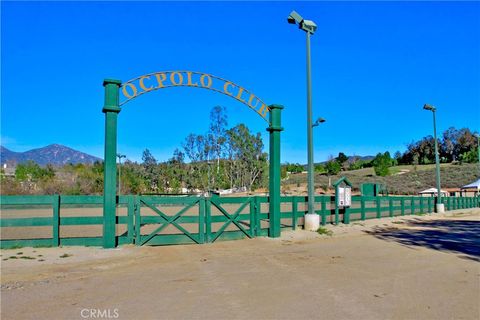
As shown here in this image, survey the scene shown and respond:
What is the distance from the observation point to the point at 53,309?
5680 millimetres

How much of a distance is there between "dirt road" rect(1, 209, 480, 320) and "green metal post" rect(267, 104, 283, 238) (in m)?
1.57

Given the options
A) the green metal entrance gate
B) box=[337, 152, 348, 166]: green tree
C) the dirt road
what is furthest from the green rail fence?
box=[337, 152, 348, 166]: green tree

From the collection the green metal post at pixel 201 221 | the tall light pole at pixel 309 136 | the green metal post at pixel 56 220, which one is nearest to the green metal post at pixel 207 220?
the green metal post at pixel 201 221

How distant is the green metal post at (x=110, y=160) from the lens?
10625 millimetres

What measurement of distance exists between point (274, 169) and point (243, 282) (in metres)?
6.75

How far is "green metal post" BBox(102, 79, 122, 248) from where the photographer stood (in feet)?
34.9

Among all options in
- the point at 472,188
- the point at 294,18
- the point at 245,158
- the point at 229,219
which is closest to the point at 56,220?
the point at 229,219

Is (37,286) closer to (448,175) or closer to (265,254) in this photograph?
(265,254)

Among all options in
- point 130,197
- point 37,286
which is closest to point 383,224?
point 130,197

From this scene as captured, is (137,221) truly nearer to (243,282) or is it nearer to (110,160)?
(110,160)

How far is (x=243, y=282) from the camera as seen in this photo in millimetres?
7273

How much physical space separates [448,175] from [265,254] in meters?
85.8

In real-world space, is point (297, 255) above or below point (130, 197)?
below

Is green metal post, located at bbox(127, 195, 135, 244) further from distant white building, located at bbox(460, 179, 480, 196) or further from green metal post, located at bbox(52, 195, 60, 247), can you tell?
distant white building, located at bbox(460, 179, 480, 196)
